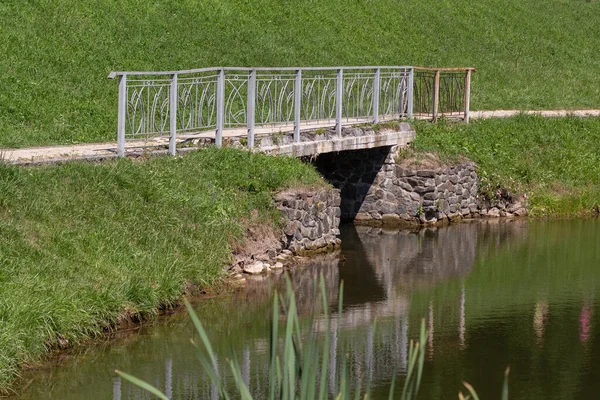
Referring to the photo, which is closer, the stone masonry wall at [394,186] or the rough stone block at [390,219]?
the stone masonry wall at [394,186]

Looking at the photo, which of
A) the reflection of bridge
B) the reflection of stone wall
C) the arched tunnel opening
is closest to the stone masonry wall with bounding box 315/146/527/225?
the arched tunnel opening

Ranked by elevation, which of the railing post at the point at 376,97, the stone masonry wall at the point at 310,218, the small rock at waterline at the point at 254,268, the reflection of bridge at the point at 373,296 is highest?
the railing post at the point at 376,97

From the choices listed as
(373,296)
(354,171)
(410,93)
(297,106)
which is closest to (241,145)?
(297,106)

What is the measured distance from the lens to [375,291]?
1501 centimetres

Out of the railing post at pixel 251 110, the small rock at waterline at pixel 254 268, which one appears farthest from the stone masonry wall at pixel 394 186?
the small rock at waterline at pixel 254 268

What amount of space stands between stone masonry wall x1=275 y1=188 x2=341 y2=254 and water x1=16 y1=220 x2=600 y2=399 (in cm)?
40

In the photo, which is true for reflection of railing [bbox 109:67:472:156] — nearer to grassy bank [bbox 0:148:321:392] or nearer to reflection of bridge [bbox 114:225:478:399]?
grassy bank [bbox 0:148:321:392]

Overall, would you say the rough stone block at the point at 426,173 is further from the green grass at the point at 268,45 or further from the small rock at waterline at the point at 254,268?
the small rock at waterline at the point at 254,268

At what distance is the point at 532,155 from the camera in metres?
23.9

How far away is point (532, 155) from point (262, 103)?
8.05 m

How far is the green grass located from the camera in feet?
69.8

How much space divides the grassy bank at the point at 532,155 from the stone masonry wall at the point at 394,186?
1.98 ft

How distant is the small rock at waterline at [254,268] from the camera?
49.3 ft

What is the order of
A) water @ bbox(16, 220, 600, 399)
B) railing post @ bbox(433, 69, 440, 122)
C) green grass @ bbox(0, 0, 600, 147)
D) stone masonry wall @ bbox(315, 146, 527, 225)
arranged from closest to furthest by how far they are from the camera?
water @ bbox(16, 220, 600, 399) → stone masonry wall @ bbox(315, 146, 527, 225) → green grass @ bbox(0, 0, 600, 147) → railing post @ bbox(433, 69, 440, 122)
